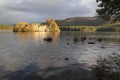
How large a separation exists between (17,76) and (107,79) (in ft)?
32.7

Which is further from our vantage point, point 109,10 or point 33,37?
point 33,37

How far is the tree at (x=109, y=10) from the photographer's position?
25.6 meters

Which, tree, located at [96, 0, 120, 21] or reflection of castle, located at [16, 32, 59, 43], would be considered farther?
reflection of castle, located at [16, 32, 59, 43]

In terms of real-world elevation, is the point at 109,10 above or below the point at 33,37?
above

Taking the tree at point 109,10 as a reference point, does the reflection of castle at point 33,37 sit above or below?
below

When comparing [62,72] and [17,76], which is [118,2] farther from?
[17,76]

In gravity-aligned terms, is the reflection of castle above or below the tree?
below

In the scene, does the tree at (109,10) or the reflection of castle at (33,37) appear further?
the reflection of castle at (33,37)

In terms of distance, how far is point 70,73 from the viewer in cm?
2058

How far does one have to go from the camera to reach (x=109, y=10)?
27766 mm

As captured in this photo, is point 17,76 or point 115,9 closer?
point 17,76

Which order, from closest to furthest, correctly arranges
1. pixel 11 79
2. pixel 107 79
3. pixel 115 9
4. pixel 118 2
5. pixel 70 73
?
pixel 107 79 < pixel 11 79 < pixel 70 73 < pixel 118 2 < pixel 115 9

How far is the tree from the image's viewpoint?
25648 millimetres

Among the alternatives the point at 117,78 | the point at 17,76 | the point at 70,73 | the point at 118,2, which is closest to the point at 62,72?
the point at 70,73
